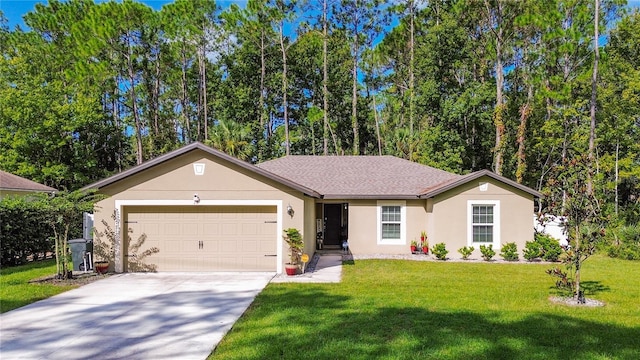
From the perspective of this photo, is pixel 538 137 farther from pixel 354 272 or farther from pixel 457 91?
pixel 354 272

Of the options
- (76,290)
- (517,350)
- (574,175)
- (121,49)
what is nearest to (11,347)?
(76,290)

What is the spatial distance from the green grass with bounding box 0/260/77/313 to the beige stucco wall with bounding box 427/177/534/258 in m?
12.1

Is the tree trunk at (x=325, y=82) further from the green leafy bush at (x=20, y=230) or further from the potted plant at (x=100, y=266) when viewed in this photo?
the potted plant at (x=100, y=266)

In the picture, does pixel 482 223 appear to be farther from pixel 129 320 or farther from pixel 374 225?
pixel 129 320

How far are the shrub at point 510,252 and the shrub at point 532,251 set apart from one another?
36 cm

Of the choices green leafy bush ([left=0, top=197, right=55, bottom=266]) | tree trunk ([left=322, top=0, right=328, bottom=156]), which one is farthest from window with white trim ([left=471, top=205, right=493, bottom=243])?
tree trunk ([left=322, top=0, right=328, bottom=156])

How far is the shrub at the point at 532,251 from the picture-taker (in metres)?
14.4

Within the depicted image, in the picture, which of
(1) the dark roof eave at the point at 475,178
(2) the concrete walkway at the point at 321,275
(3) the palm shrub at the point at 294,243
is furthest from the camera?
(1) the dark roof eave at the point at 475,178

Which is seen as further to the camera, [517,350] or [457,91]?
[457,91]

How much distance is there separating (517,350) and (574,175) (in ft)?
15.9

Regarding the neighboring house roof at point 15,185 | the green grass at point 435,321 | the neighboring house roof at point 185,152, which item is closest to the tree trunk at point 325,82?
the neighboring house roof at point 15,185

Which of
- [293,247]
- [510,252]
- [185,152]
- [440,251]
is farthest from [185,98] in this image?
[510,252]

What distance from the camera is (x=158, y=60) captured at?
32.3 m

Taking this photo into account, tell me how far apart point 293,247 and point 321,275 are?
1.16m
